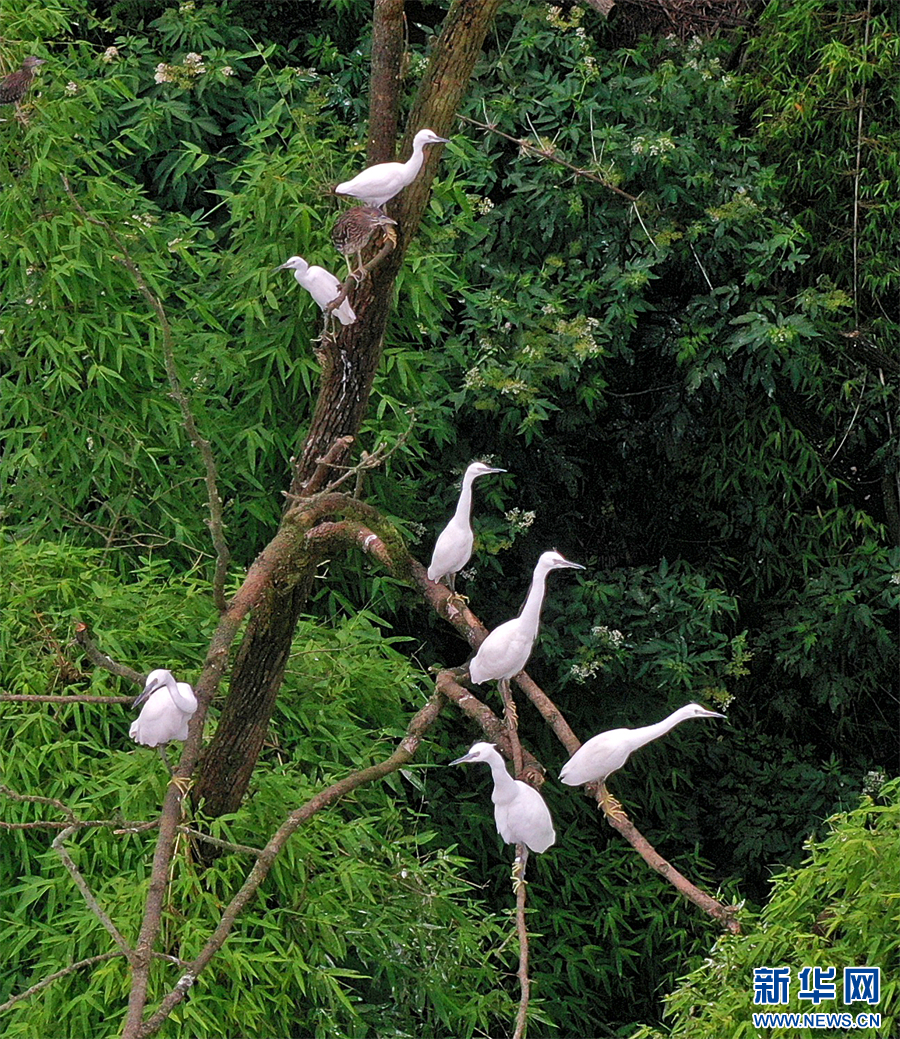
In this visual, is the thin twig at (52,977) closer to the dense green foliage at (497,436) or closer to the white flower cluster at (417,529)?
the dense green foliage at (497,436)

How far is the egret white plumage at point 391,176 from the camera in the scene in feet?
8.34

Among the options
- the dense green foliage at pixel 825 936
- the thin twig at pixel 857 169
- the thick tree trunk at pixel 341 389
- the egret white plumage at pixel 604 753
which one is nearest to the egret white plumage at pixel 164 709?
the thick tree trunk at pixel 341 389

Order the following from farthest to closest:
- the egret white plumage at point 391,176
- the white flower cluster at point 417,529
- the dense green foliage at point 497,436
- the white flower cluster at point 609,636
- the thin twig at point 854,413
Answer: the thin twig at point 854,413
the white flower cluster at point 609,636
the white flower cluster at point 417,529
the dense green foliage at point 497,436
the egret white plumage at point 391,176

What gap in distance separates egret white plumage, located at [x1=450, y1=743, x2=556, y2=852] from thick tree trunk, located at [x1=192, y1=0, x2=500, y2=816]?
0.44 meters

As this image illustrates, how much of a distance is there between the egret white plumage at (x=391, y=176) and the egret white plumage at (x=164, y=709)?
96 centimetres

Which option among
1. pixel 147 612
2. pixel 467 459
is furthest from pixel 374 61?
pixel 467 459

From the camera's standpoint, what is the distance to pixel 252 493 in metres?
3.55

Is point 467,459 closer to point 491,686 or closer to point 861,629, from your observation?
point 491,686

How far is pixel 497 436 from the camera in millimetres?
4059

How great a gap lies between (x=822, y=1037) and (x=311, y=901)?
946mm

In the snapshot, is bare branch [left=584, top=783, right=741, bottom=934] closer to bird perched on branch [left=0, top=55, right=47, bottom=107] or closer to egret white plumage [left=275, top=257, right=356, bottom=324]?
egret white plumage [left=275, top=257, right=356, bottom=324]

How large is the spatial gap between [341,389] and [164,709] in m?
0.68

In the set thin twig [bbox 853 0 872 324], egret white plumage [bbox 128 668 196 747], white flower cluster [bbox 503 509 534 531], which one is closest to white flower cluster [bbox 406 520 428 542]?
white flower cluster [bbox 503 509 534 531]

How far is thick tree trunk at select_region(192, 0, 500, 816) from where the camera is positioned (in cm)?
247
